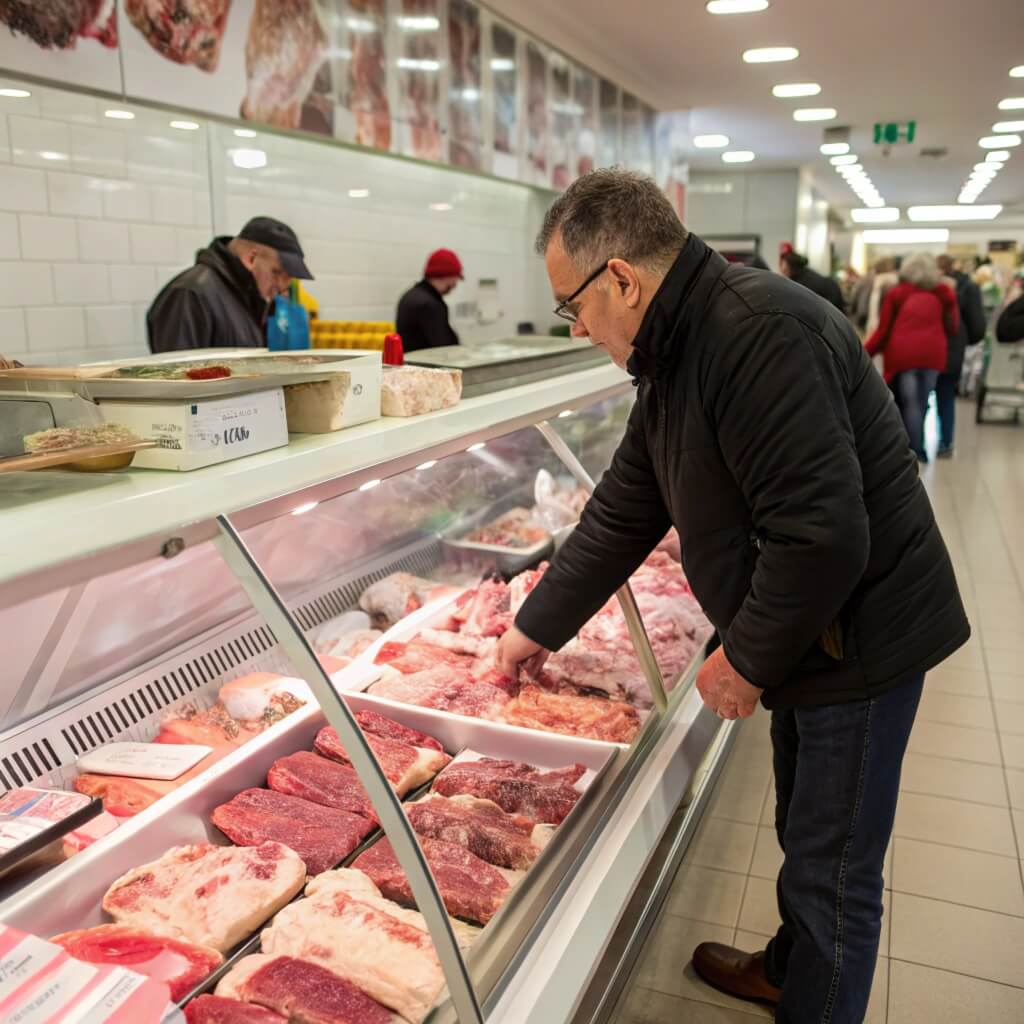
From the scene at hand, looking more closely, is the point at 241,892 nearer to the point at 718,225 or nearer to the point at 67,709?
the point at 67,709

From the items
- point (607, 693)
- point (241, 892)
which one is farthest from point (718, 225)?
point (241, 892)

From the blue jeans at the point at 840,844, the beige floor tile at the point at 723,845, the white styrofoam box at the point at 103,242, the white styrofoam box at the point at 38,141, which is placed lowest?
the beige floor tile at the point at 723,845

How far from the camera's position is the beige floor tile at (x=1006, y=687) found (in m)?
4.16

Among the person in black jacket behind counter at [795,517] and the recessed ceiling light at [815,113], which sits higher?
the recessed ceiling light at [815,113]

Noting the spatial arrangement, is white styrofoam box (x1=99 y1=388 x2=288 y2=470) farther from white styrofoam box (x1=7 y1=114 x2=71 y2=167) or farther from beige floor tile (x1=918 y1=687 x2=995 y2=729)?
beige floor tile (x1=918 y1=687 x2=995 y2=729)

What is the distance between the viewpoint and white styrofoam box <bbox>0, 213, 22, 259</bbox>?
376 centimetres

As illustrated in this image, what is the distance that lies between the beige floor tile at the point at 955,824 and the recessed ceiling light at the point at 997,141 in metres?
11.0

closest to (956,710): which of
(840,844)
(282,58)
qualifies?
(840,844)

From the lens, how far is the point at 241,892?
1.55 metres

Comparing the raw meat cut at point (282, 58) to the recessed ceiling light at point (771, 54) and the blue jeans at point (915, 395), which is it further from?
the blue jeans at point (915, 395)

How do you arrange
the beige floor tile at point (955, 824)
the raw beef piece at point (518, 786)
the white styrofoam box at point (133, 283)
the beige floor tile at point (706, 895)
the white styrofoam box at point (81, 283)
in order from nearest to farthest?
the raw beef piece at point (518, 786), the beige floor tile at point (706, 895), the beige floor tile at point (955, 824), the white styrofoam box at point (81, 283), the white styrofoam box at point (133, 283)

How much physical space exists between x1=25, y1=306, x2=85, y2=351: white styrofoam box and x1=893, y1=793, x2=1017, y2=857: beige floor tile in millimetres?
3829

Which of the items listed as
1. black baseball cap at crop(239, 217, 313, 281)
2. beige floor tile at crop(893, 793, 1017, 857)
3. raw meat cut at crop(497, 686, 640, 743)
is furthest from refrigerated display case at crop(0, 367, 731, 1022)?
black baseball cap at crop(239, 217, 313, 281)

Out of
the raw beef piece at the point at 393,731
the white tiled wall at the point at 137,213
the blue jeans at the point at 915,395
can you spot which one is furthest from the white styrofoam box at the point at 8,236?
the blue jeans at the point at 915,395
